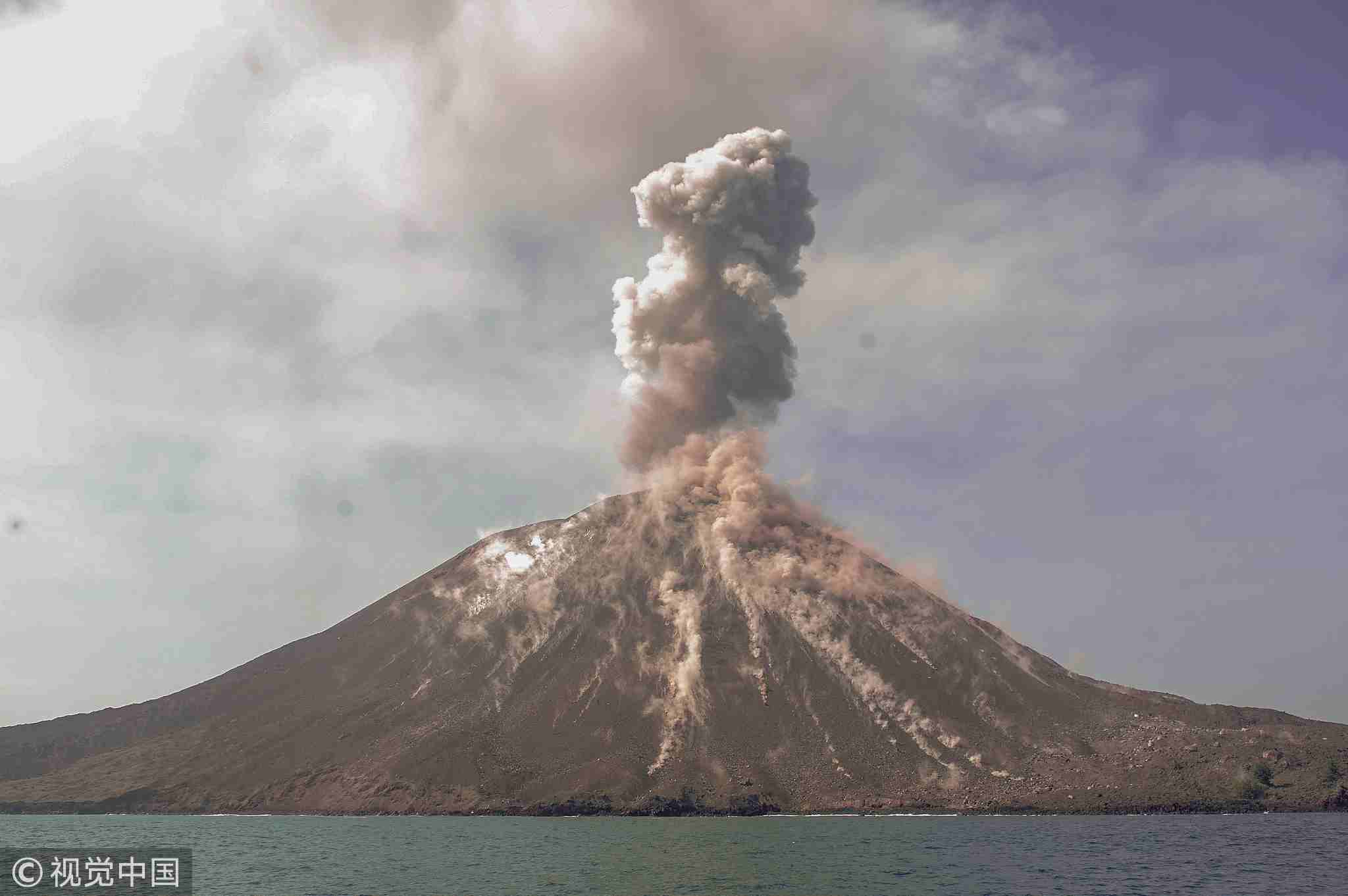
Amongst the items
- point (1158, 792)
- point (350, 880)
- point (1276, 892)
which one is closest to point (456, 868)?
point (350, 880)

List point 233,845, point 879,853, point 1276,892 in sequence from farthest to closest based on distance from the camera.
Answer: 1. point 233,845
2. point 879,853
3. point 1276,892

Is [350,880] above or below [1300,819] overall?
above

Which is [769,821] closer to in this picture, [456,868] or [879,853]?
[879,853]

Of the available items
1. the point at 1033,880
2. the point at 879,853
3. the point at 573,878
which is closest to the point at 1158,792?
the point at 879,853

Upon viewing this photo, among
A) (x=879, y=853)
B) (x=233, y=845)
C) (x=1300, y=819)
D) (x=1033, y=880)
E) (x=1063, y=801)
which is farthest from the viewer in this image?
(x=1063, y=801)

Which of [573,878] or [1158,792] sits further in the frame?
[1158,792]

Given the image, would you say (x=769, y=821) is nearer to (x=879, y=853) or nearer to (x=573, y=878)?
(x=879, y=853)
